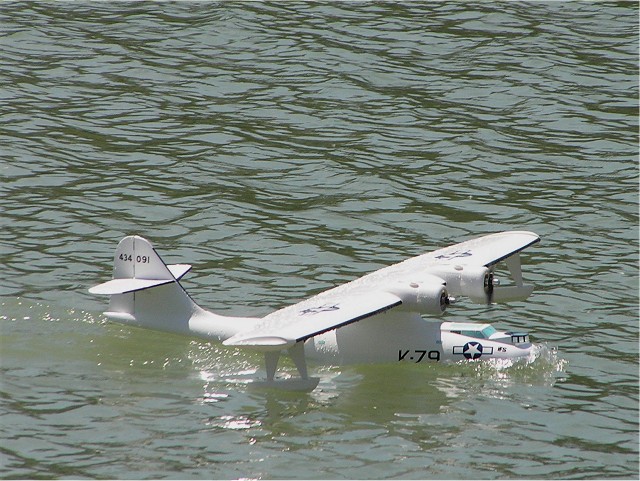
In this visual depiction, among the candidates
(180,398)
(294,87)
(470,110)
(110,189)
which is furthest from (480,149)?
(180,398)

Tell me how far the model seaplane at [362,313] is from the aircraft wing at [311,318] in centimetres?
2

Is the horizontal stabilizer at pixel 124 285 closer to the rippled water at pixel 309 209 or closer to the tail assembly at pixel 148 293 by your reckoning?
the tail assembly at pixel 148 293

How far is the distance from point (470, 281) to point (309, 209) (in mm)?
8599

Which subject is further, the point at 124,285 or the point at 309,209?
the point at 309,209

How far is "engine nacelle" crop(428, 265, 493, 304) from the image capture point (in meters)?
27.3

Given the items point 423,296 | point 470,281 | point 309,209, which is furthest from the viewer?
point 309,209

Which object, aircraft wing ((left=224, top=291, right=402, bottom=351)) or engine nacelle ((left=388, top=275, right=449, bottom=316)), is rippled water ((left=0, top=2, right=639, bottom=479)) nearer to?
engine nacelle ((left=388, top=275, right=449, bottom=316))

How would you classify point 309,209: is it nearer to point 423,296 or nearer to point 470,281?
point 470,281

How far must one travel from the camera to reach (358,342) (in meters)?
27.0

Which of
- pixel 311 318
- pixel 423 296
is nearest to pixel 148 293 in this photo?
pixel 311 318

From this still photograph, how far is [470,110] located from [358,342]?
1609 centimetres

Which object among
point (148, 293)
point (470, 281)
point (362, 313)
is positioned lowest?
point (148, 293)

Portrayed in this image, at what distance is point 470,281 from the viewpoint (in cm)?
2739

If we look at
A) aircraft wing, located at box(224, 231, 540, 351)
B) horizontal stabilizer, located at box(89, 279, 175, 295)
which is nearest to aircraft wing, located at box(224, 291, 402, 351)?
aircraft wing, located at box(224, 231, 540, 351)
